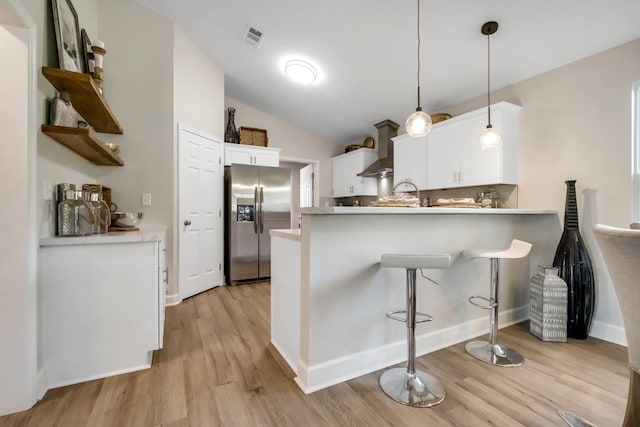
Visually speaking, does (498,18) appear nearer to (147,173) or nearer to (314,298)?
(314,298)

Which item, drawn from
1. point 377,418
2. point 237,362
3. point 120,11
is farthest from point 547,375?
point 120,11

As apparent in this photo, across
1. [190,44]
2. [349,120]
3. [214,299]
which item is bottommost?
[214,299]

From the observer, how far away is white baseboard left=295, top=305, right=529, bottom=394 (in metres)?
1.58

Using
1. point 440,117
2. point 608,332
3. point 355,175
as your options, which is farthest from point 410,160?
point 608,332

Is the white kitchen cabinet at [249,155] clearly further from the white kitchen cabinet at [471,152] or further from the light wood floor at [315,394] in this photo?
the light wood floor at [315,394]

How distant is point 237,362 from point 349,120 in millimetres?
3825

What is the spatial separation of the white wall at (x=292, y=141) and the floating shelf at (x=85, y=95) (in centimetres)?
240

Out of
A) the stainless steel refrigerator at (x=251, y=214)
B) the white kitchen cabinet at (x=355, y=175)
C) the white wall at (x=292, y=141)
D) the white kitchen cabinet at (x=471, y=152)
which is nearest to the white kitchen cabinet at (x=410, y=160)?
the white kitchen cabinet at (x=471, y=152)

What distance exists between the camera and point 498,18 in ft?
7.11

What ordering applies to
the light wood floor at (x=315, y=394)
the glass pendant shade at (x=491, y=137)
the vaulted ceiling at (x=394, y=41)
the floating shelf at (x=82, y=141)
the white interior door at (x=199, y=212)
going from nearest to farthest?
the light wood floor at (x=315, y=394), the floating shelf at (x=82, y=141), the vaulted ceiling at (x=394, y=41), the glass pendant shade at (x=491, y=137), the white interior door at (x=199, y=212)

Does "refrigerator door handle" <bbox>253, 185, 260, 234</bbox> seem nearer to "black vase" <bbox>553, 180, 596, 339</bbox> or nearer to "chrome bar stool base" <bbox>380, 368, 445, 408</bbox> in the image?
"chrome bar stool base" <bbox>380, 368, 445, 408</bbox>

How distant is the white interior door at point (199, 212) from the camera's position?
125 inches

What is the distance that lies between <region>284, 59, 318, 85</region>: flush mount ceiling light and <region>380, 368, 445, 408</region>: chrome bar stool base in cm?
328

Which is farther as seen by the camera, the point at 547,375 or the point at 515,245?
the point at 515,245
